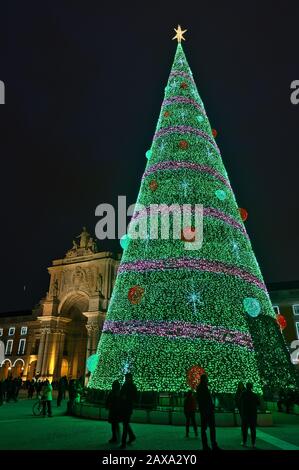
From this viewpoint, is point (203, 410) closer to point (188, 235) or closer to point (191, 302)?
point (191, 302)

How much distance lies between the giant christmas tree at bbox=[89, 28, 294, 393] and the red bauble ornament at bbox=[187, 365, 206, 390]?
1.6 inches

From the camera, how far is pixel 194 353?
11828 mm

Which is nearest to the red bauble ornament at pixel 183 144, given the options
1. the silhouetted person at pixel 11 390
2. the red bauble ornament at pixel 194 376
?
the red bauble ornament at pixel 194 376

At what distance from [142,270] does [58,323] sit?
3870 cm

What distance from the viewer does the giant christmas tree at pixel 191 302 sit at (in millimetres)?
11789

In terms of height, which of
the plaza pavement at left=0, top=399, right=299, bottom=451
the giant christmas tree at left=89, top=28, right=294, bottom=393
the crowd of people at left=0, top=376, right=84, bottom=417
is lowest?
the plaza pavement at left=0, top=399, right=299, bottom=451

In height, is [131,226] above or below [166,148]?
below

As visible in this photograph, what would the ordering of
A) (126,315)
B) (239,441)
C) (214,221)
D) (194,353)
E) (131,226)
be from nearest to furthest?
(239,441), (194,353), (126,315), (214,221), (131,226)

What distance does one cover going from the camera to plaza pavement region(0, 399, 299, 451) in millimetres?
7794

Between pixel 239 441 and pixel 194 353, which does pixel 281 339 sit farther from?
pixel 239 441

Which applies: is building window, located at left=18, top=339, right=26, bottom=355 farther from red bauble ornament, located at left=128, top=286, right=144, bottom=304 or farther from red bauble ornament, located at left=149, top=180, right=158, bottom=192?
red bauble ornament, located at left=128, top=286, right=144, bottom=304

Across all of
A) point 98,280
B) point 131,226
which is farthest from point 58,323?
point 131,226

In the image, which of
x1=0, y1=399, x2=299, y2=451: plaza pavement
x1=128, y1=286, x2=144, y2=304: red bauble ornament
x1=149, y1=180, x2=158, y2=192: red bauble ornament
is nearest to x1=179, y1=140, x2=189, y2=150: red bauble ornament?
x1=149, y1=180, x2=158, y2=192: red bauble ornament
